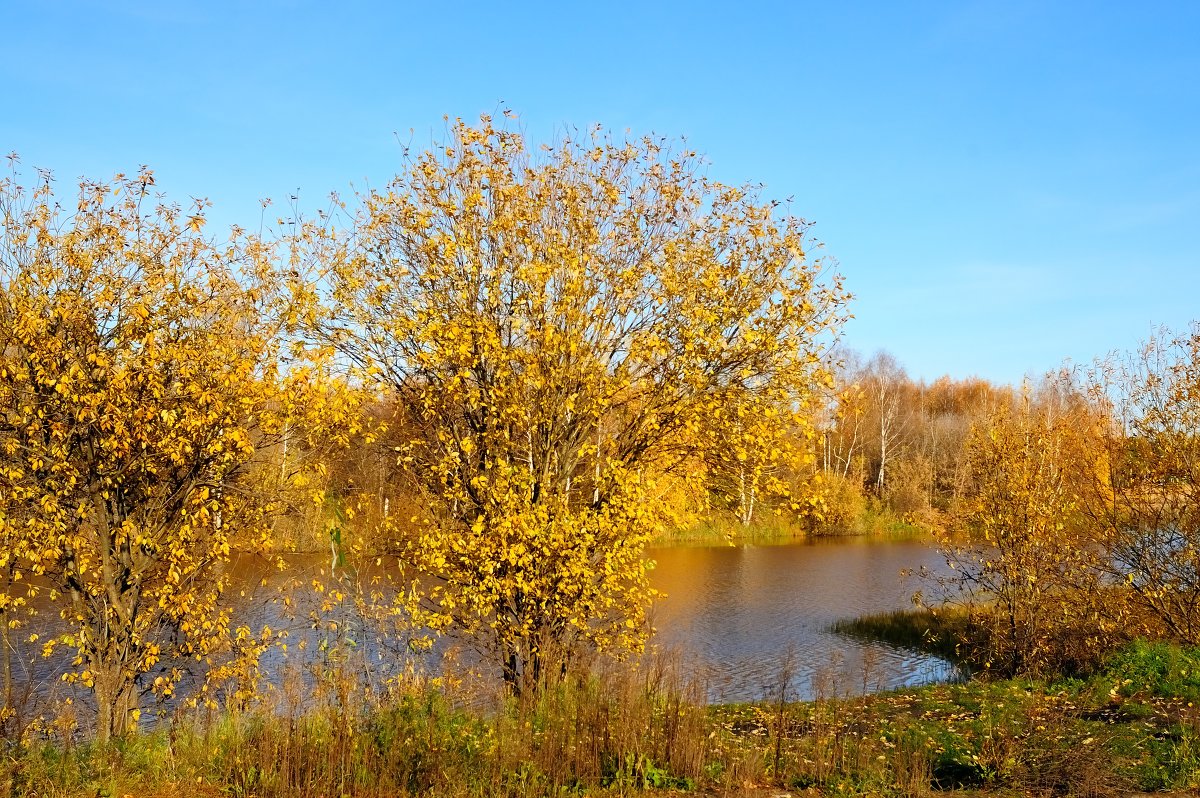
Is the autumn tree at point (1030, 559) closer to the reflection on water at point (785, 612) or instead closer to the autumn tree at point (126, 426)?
the reflection on water at point (785, 612)

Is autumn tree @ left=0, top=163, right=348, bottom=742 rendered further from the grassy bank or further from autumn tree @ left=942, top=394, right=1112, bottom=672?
autumn tree @ left=942, top=394, right=1112, bottom=672

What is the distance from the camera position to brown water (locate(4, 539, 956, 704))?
13.3m

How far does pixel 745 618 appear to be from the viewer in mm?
23625

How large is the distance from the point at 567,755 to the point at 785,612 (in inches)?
723

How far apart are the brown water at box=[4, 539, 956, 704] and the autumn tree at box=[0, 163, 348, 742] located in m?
0.88

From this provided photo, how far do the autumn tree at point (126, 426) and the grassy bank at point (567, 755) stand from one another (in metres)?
1.15

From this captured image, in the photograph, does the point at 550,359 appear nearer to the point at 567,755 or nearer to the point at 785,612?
the point at 567,755

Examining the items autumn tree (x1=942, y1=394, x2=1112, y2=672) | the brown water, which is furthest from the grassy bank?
autumn tree (x1=942, y1=394, x2=1112, y2=672)

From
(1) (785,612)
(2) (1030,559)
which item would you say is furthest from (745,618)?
(2) (1030,559)

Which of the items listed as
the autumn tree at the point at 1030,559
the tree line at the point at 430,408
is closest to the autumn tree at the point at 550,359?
the tree line at the point at 430,408

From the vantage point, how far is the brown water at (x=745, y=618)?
13336 millimetres

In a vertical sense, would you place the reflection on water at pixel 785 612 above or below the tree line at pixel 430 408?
below

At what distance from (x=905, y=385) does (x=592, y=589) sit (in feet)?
255

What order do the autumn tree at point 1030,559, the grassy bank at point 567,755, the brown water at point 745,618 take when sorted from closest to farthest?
the grassy bank at point 567,755 → the brown water at point 745,618 → the autumn tree at point 1030,559
